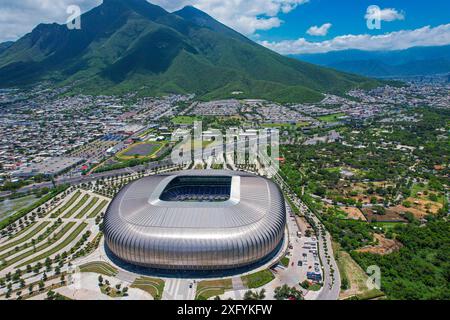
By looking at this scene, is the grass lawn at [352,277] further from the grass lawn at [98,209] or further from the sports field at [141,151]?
the sports field at [141,151]

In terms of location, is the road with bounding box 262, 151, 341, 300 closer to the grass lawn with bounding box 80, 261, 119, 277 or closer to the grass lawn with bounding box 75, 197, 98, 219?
the grass lawn with bounding box 80, 261, 119, 277

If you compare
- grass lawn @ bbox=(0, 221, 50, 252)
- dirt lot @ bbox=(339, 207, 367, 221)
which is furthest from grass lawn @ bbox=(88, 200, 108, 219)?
dirt lot @ bbox=(339, 207, 367, 221)

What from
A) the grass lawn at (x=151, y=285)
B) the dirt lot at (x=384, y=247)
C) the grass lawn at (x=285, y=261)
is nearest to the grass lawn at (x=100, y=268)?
the grass lawn at (x=151, y=285)

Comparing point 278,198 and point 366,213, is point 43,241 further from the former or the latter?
point 366,213

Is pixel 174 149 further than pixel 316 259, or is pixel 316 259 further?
pixel 174 149
